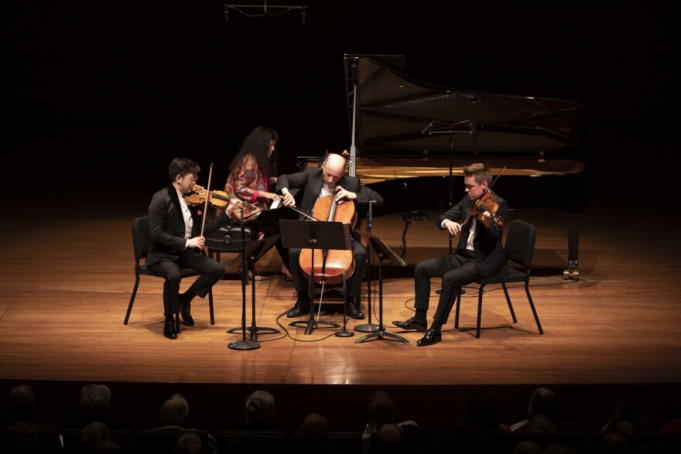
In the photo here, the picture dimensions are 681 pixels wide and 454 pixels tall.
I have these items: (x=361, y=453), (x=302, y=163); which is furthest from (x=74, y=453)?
(x=302, y=163)

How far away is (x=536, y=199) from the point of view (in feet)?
23.6

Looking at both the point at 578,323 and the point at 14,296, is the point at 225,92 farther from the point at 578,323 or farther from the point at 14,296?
the point at 578,323

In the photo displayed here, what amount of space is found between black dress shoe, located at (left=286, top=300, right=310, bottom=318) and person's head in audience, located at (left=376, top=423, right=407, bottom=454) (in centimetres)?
290

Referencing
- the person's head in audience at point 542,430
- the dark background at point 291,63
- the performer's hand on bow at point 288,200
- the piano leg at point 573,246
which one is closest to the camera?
the person's head in audience at point 542,430

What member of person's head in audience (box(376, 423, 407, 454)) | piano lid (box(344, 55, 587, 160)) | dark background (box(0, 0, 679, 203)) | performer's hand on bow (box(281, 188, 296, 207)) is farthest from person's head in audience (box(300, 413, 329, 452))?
dark background (box(0, 0, 679, 203))

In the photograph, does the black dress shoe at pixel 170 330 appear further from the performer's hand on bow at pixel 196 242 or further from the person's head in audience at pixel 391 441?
the person's head in audience at pixel 391 441

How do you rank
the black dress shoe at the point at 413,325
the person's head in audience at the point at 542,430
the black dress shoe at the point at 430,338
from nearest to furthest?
the person's head in audience at the point at 542,430 → the black dress shoe at the point at 430,338 → the black dress shoe at the point at 413,325

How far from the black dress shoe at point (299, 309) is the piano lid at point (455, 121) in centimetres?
194

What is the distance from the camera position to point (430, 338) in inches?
230

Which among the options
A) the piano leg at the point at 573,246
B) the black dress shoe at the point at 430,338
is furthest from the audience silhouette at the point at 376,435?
the piano leg at the point at 573,246

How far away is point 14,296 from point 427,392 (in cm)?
346

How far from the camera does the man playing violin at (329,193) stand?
6320 mm

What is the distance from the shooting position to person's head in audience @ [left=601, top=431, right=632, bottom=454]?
3.31m

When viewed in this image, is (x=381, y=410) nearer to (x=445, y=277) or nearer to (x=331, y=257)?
(x=445, y=277)
